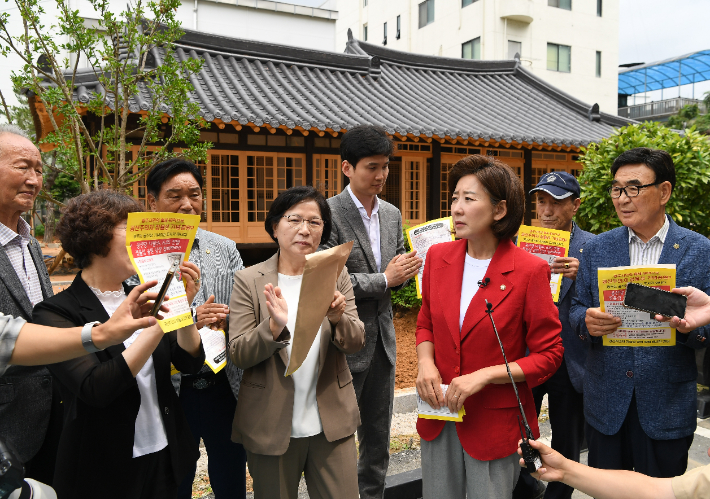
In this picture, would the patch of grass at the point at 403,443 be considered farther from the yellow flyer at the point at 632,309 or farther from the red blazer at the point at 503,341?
the yellow flyer at the point at 632,309

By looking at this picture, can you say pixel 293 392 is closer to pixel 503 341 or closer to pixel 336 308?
pixel 336 308

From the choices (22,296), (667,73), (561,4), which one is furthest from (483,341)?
(667,73)

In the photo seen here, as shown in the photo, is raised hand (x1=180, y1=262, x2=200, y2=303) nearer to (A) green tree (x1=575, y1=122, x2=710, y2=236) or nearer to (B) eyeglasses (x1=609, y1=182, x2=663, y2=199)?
(B) eyeglasses (x1=609, y1=182, x2=663, y2=199)

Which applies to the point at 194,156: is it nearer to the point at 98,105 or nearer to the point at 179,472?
the point at 98,105

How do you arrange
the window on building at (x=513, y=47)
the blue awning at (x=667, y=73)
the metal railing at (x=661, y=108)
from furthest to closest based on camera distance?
1. the metal railing at (x=661, y=108)
2. the blue awning at (x=667, y=73)
3. the window on building at (x=513, y=47)

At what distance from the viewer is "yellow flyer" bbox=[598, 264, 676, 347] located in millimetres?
2111

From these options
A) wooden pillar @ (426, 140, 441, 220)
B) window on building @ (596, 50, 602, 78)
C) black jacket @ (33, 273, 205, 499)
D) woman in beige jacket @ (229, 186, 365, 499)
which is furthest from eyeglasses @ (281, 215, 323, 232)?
window on building @ (596, 50, 602, 78)

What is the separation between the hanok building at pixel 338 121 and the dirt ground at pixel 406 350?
3.07 m

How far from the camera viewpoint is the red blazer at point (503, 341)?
2023 millimetres

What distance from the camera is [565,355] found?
2.99 m

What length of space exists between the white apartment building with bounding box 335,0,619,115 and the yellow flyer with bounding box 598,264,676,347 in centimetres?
2224

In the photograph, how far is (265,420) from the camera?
220 cm

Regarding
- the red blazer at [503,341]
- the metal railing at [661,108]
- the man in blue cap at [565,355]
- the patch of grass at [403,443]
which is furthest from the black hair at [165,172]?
the metal railing at [661,108]

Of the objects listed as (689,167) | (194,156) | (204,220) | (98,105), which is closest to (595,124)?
(689,167)
